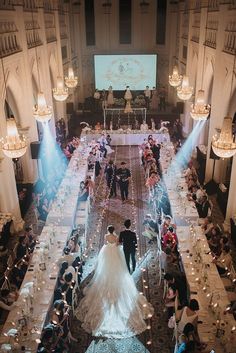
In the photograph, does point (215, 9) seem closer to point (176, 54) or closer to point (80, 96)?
point (176, 54)

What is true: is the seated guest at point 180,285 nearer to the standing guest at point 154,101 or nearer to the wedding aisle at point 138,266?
the wedding aisle at point 138,266

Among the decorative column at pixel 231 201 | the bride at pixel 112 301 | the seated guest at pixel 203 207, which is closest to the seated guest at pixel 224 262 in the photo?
the bride at pixel 112 301

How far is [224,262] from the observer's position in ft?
27.2

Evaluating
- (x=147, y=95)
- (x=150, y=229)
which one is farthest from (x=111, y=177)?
(x=147, y=95)

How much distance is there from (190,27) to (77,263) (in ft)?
48.2

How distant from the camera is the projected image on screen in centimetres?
2534

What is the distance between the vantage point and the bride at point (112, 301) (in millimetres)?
7785

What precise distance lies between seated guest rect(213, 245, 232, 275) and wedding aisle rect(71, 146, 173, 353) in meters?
1.53

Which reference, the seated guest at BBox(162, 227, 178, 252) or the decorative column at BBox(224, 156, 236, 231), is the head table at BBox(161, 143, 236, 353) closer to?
the seated guest at BBox(162, 227, 178, 252)

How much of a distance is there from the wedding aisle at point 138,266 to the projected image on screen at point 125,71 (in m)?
10.2

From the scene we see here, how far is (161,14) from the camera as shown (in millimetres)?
24422

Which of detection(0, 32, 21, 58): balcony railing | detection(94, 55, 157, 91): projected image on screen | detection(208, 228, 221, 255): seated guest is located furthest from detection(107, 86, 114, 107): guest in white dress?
detection(208, 228, 221, 255): seated guest

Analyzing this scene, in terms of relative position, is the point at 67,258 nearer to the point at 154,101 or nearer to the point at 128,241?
the point at 128,241

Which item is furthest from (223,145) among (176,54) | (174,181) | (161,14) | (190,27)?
(161,14)
